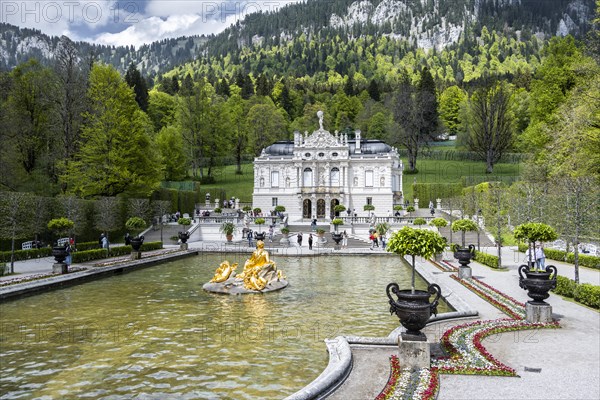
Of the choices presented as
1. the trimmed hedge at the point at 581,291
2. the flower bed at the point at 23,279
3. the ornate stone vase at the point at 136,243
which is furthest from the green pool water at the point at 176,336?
the ornate stone vase at the point at 136,243

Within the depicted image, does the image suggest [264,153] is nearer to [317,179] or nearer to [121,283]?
[317,179]

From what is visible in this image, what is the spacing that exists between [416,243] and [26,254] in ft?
84.0

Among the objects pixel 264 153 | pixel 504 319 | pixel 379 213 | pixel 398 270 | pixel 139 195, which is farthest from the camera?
pixel 264 153

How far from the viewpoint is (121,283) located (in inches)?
862

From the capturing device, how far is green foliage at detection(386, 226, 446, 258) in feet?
34.1

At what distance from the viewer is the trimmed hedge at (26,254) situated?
83.5 ft

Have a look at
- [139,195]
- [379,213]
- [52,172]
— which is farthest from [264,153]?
[52,172]

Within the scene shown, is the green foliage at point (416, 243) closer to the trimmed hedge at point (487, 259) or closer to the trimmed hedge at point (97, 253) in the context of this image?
the trimmed hedge at point (487, 259)

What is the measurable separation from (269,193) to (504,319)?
5575cm

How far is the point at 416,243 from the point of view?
1043cm

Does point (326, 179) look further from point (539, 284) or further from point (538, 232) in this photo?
point (539, 284)

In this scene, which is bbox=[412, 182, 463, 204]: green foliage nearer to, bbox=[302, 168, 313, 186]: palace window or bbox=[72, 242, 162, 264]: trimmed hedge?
bbox=[302, 168, 313, 186]: palace window

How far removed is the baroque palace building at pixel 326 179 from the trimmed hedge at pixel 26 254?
3879 cm

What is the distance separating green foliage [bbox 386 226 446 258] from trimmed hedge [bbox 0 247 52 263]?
77.0ft
